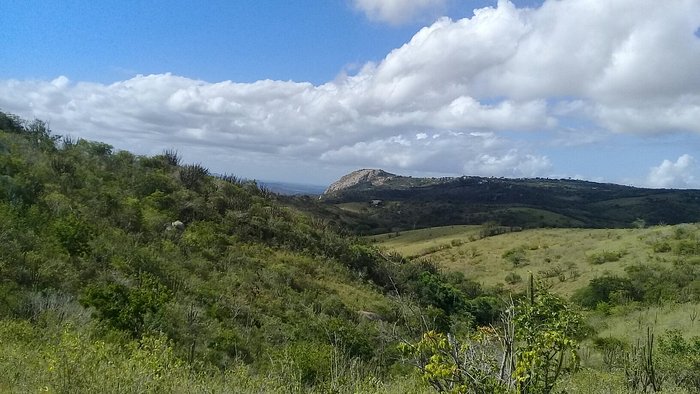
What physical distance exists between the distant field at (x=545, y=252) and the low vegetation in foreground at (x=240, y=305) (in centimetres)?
242

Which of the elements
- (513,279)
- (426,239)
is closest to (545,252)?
(513,279)

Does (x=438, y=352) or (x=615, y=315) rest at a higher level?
(x=438, y=352)

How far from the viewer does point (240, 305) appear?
914 inches

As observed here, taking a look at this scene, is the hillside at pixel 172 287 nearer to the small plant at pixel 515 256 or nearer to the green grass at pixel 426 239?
the small plant at pixel 515 256

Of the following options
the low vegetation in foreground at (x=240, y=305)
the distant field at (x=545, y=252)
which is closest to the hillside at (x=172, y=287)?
the low vegetation in foreground at (x=240, y=305)

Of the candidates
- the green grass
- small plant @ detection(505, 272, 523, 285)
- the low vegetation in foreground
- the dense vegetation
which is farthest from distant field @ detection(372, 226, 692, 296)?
the low vegetation in foreground

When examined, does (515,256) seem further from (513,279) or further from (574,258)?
(513,279)

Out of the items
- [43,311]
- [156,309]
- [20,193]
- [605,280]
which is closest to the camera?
[43,311]

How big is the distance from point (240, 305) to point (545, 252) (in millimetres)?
53727

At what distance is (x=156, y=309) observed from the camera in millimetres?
16875

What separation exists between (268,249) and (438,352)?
29483 millimetres

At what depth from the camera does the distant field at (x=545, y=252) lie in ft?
176

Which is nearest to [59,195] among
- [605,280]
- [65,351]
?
[65,351]

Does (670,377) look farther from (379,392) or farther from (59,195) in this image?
(59,195)
